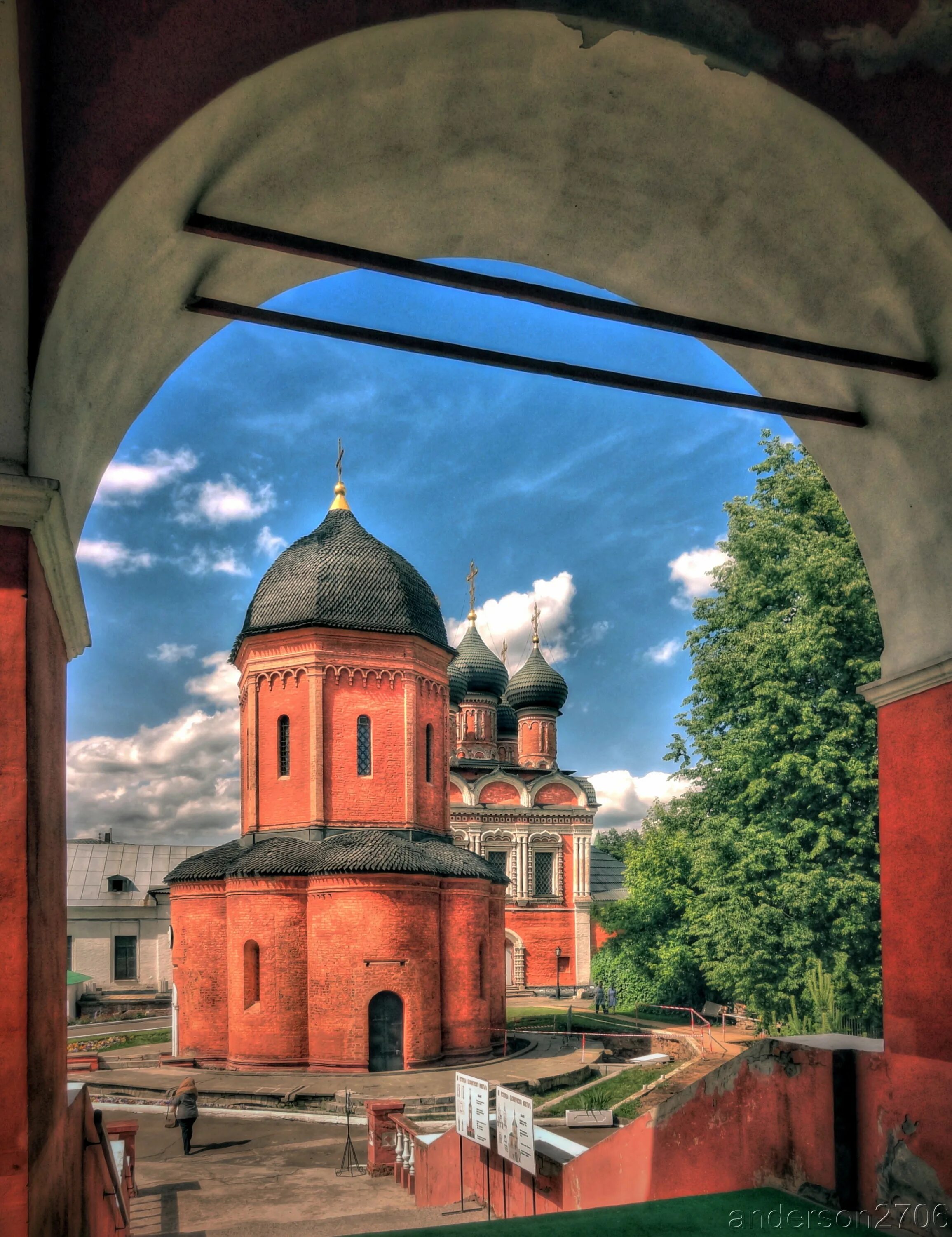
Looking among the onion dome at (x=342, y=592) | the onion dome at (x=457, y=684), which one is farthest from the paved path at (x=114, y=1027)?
the onion dome at (x=457, y=684)

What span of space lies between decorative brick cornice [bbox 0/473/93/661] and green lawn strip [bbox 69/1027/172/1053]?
26293mm

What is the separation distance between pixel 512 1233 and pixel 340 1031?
20034 millimetres

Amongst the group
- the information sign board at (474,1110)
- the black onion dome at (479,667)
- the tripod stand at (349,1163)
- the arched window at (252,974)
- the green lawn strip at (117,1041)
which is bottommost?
the green lawn strip at (117,1041)

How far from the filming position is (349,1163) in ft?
56.1

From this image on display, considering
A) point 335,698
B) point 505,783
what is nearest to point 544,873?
point 505,783

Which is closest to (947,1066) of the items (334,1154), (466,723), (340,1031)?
(334,1154)

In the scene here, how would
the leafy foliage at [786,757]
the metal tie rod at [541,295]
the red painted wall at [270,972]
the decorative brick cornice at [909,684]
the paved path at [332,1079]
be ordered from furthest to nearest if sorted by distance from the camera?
1. the red painted wall at [270,972]
2. the paved path at [332,1079]
3. the leafy foliage at [786,757]
4. the decorative brick cornice at [909,684]
5. the metal tie rod at [541,295]

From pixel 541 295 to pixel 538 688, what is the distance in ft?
157

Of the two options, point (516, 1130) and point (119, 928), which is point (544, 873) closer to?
point (119, 928)

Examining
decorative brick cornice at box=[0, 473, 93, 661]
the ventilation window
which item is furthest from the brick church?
decorative brick cornice at box=[0, 473, 93, 661]

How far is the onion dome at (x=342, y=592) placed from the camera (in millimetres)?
27094

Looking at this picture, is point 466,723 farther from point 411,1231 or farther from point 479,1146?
point 411,1231

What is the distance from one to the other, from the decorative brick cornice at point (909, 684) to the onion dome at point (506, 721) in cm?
4866

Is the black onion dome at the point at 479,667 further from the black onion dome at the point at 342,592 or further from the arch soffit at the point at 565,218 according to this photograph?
the arch soffit at the point at 565,218
